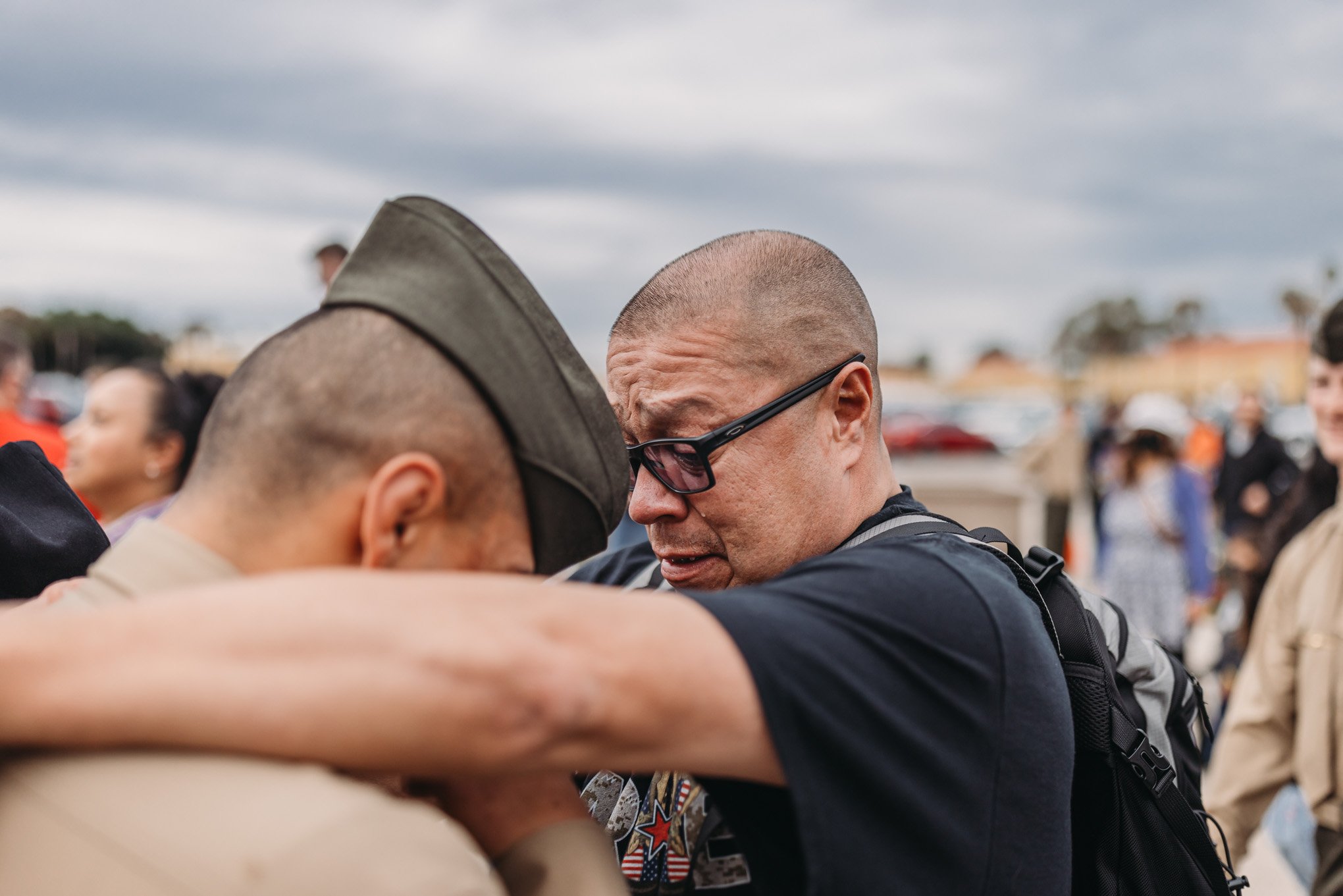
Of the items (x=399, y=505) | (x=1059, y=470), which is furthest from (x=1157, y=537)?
(x=399, y=505)

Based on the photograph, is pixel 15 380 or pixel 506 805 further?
pixel 15 380

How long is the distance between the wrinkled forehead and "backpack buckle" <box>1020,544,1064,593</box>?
0.59m

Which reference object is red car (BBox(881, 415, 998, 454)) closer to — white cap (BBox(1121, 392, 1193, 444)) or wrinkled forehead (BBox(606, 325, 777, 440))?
white cap (BBox(1121, 392, 1193, 444))

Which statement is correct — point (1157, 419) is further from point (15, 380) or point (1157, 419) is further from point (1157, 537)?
point (15, 380)

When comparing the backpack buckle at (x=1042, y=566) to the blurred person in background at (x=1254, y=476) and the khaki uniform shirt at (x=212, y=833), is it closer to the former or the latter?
the khaki uniform shirt at (x=212, y=833)

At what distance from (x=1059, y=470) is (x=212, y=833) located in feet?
41.8

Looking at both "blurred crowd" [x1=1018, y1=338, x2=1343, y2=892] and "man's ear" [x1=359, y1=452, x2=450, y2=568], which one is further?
"blurred crowd" [x1=1018, y1=338, x2=1343, y2=892]

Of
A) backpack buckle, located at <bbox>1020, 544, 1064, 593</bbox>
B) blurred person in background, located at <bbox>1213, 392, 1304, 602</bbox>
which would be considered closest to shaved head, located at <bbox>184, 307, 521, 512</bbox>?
backpack buckle, located at <bbox>1020, 544, 1064, 593</bbox>

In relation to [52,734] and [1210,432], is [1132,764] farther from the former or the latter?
[1210,432]

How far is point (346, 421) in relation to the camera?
1.26 metres

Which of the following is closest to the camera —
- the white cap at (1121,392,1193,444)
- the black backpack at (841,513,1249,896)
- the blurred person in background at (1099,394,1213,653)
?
the black backpack at (841,513,1249,896)

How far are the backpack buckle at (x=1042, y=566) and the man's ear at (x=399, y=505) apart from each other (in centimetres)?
115

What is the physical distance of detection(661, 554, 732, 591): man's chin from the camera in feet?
7.29

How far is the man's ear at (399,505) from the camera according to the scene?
4.07ft
